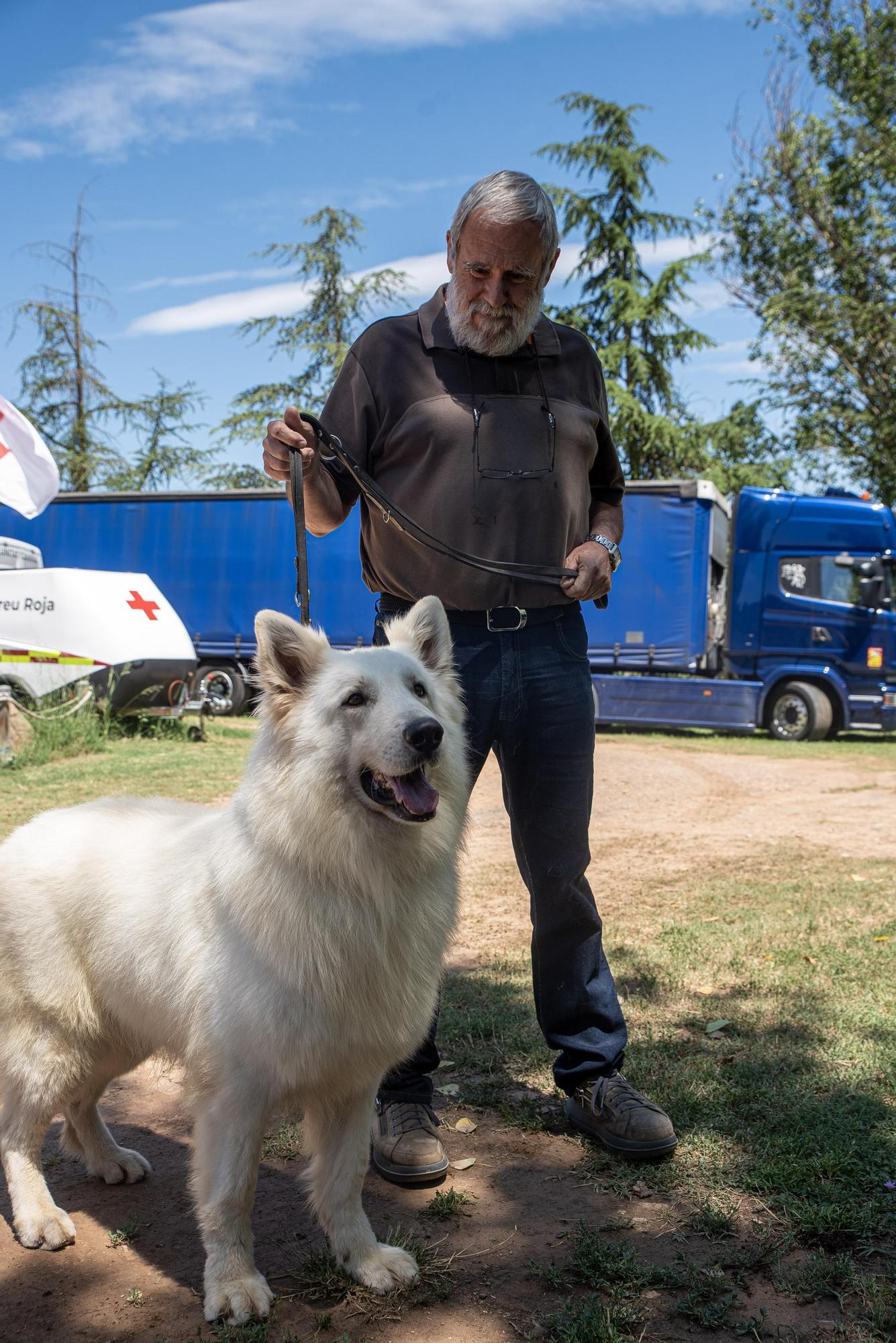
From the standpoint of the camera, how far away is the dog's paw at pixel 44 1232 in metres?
2.58

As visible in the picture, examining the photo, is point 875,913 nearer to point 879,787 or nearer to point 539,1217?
point 539,1217

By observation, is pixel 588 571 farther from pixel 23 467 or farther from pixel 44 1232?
pixel 23 467

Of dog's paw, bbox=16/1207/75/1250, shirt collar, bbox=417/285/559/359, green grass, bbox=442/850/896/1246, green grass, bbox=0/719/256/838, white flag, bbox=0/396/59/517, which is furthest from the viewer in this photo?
white flag, bbox=0/396/59/517

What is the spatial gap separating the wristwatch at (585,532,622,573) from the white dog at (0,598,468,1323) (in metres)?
0.76

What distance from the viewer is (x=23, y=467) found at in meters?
9.95

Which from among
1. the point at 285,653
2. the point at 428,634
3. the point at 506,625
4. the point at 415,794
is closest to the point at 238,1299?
the point at 415,794

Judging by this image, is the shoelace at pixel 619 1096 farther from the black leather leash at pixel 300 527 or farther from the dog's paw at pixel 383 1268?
the black leather leash at pixel 300 527

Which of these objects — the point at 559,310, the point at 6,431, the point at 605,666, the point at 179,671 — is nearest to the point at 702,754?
the point at 605,666

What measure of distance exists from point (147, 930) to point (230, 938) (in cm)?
25

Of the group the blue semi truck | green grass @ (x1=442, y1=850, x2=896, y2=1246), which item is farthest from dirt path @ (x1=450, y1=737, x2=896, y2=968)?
the blue semi truck

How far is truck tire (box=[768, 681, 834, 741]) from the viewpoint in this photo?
15820 millimetres

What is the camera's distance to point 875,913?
588 centimetres

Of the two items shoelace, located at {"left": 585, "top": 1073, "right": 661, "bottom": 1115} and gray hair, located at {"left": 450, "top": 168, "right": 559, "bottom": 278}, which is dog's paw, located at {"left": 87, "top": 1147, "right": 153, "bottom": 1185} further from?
gray hair, located at {"left": 450, "top": 168, "right": 559, "bottom": 278}

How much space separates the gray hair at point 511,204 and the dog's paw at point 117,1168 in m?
2.92
